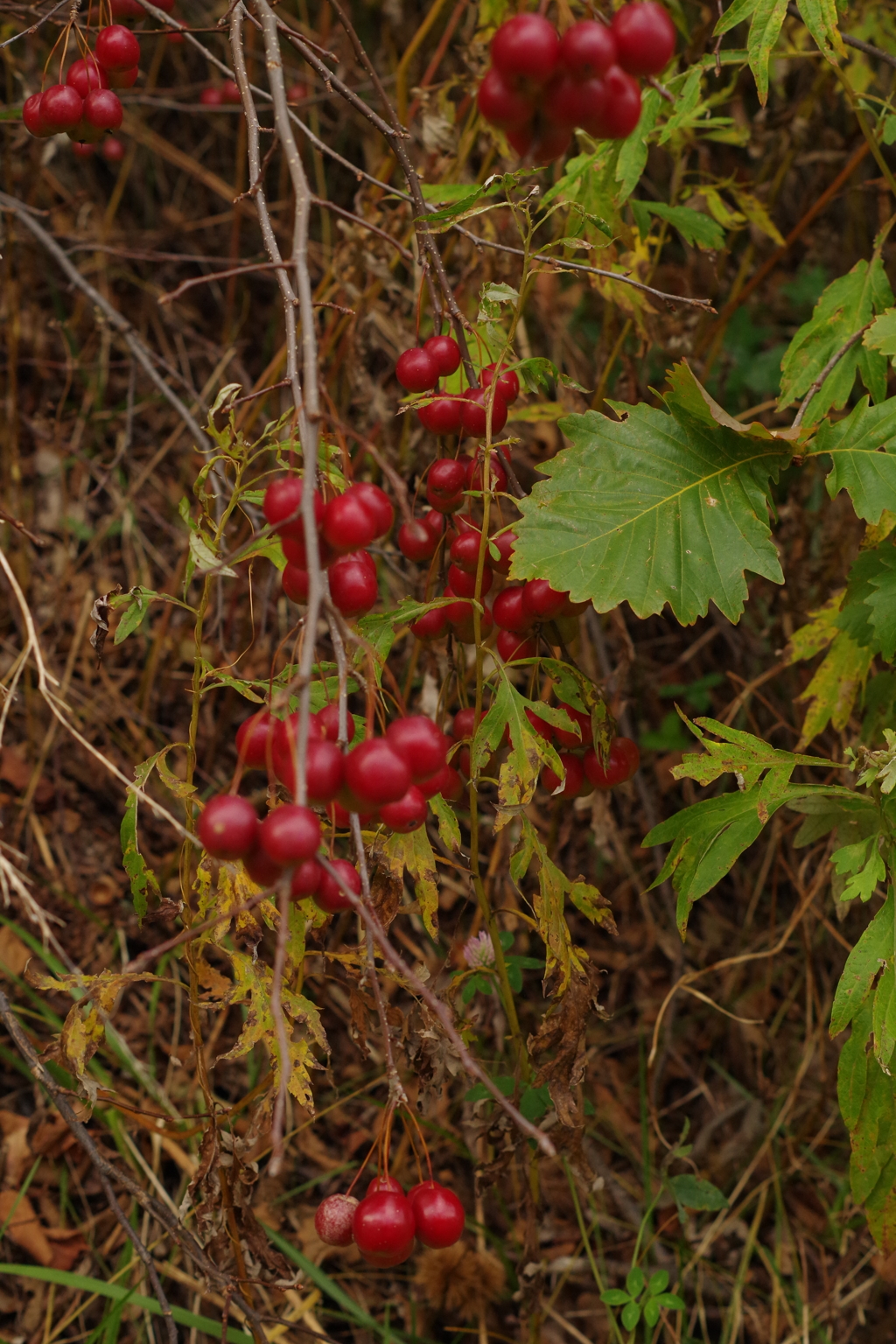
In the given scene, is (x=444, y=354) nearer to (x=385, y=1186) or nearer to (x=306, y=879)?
(x=306, y=879)

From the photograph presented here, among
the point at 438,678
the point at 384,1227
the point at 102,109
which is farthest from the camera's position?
the point at 438,678

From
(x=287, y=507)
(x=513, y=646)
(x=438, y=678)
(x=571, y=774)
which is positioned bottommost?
(x=438, y=678)

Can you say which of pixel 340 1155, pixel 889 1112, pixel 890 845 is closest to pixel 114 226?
pixel 340 1155

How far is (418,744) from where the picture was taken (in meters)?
1.02

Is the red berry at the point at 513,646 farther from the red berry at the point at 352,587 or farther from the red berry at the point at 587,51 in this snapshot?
the red berry at the point at 587,51

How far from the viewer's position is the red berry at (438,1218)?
138cm

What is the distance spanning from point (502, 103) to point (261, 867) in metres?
0.71

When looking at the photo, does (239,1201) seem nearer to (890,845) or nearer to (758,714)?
(890,845)

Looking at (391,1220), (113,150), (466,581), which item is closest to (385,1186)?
(391,1220)

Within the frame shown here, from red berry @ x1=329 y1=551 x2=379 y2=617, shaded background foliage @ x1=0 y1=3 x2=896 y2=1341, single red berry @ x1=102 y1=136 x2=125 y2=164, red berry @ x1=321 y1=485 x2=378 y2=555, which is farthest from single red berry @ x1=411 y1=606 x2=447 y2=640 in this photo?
single red berry @ x1=102 y1=136 x2=125 y2=164

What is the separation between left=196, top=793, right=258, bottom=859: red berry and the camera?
0.91 m

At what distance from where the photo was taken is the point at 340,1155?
2562mm

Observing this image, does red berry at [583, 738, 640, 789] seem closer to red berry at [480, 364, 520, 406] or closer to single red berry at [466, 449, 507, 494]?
single red berry at [466, 449, 507, 494]

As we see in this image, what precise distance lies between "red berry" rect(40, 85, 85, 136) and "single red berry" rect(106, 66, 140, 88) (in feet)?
0.29
